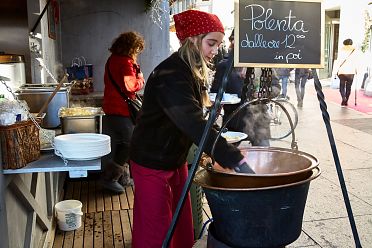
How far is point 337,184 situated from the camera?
539cm

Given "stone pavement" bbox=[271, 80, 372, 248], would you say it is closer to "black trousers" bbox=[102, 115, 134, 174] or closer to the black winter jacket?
the black winter jacket

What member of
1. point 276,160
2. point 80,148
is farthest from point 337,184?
point 80,148

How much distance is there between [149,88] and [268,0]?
2.58 feet

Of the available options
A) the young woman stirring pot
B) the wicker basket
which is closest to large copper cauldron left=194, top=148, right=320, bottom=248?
the young woman stirring pot

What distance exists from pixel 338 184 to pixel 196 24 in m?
3.95

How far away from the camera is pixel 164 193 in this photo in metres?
2.47

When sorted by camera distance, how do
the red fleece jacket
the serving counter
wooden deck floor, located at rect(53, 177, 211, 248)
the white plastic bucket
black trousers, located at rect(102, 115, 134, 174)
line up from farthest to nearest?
black trousers, located at rect(102, 115, 134, 174)
the red fleece jacket
the white plastic bucket
wooden deck floor, located at rect(53, 177, 211, 248)
the serving counter

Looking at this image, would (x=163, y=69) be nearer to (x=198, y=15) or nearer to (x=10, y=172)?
(x=198, y=15)

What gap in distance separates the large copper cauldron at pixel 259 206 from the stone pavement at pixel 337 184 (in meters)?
0.61

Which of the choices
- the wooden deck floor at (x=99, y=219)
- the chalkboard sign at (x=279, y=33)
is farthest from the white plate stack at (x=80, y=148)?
the wooden deck floor at (x=99, y=219)

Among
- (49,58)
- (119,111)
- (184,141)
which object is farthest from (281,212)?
(49,58)

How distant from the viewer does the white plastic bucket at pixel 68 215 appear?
3.83 m

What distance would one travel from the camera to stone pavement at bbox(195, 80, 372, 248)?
3883 mm

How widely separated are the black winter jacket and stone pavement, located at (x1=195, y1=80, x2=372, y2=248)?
631 mm
